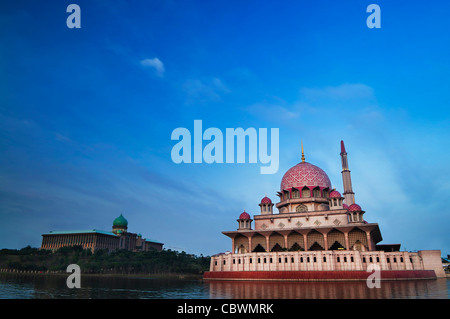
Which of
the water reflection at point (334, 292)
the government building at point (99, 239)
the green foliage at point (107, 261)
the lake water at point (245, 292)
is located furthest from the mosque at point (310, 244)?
the government building at point (99, 239)

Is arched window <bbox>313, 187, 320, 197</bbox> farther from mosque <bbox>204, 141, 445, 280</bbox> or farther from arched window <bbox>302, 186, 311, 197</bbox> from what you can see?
arched window <bbox>302, 186, 311, 197</bbox>

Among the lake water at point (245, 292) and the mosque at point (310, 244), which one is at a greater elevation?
the mosque at point (310, 244)

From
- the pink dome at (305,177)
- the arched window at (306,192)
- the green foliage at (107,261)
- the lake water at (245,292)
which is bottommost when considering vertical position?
the lake water at (245,292)

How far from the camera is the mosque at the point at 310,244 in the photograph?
34.2m

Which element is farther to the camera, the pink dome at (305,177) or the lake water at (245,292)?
the pink dome at (305,177)

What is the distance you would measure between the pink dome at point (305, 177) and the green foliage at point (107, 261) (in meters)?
23.9

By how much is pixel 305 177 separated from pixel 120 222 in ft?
229

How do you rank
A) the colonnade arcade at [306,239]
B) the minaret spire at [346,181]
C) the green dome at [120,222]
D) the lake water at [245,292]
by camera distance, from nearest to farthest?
the lake water at [245,292] < the colonnade arcade at [306,239] < the minaret spire at [346,181] < the green dome at [120,222]

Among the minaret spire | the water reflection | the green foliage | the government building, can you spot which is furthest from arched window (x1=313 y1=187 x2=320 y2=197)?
the government building

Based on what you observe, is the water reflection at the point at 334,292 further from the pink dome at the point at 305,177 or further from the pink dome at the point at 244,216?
the pink dome at the point at 305,177

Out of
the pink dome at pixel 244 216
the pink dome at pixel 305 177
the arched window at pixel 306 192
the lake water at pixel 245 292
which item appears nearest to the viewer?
the lake water at pixel 245 292

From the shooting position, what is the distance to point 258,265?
37.8 meters

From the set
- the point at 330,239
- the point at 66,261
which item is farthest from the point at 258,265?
the point at 66,261
